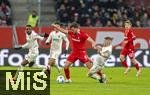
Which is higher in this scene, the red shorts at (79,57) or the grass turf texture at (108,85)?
the red shorts at (79,57)

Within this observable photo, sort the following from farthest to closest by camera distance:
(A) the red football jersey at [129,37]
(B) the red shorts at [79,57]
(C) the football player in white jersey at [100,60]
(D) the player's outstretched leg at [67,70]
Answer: (A) the red football jersey at [129,37] → (B) the red shorts at [79,57] → (D) the player's outstretched leg at [67,70] → (C) the football player in white jersey at [100,60]

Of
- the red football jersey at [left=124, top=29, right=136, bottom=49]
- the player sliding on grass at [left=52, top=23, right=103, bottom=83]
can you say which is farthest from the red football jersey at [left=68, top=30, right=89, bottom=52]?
the red football jersey at [left=124, top=29, right=136, bottom=49]

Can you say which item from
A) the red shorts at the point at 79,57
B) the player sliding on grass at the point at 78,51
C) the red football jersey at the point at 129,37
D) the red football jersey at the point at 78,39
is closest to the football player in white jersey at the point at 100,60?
the player sliding on grass at the point at 78,51

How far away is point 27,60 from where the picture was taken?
28125 millimetres

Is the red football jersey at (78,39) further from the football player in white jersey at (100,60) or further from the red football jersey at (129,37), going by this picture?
the red football jersey at (129,37)

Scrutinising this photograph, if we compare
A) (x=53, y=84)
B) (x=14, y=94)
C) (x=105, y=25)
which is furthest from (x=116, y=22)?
(x=14, y=94)

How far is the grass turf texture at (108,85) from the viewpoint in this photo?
21.5m

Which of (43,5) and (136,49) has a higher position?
(43,5)

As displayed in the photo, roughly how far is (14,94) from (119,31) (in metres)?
17.3

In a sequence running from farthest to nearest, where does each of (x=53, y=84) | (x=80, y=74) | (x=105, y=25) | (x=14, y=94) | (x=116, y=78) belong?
(x=105, y=25), (x=80, y=74), (x=116, y=78), (x=53, y=84), (x=14, y=94)

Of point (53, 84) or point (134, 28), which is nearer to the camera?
point (53, 84)

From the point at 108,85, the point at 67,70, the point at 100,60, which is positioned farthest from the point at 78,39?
the point at 108,85

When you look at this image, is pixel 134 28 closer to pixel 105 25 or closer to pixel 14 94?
pixel 105 25

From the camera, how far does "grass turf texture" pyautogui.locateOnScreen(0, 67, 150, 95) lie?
21.5 meters
